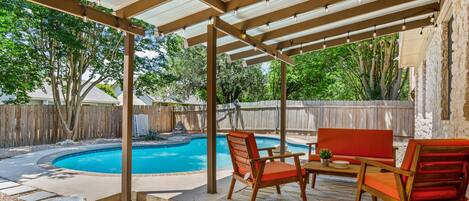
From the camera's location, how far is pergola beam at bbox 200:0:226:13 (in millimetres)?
3395

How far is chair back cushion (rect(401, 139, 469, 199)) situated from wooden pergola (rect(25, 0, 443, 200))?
2147 millimetres

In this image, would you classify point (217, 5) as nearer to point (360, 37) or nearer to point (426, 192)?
point (426, 192)

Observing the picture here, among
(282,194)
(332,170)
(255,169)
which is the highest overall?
(255,169)

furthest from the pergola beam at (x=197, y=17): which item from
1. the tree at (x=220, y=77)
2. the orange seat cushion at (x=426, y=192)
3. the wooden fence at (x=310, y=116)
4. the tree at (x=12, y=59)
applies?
the tree at (x=220, y=77)

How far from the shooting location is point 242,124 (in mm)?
13930

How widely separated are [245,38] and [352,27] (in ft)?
6.24

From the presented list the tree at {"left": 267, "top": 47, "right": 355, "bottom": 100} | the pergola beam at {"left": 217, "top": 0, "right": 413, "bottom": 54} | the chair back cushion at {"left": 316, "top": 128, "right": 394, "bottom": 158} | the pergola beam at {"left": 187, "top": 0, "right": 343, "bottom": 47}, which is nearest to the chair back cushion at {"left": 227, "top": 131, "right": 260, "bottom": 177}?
the pergola beam at {"left": 187, "top": 0, "right": 343, "bottom": 47}

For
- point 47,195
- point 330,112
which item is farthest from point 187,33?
point 330,112

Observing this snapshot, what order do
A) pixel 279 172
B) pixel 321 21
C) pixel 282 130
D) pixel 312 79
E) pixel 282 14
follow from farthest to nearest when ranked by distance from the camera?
pixel 312 79
pixel 282 130
pixel 321 21
pixel 282 14
pixel 279 172

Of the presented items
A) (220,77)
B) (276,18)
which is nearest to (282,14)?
(276,18)

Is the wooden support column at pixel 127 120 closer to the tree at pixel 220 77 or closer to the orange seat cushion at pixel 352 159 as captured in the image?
the orange seat cushion at pixel 352 159

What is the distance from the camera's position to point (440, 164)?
2.49 m

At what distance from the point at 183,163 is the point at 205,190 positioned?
431 centimetres

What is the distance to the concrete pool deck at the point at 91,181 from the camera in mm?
3916
